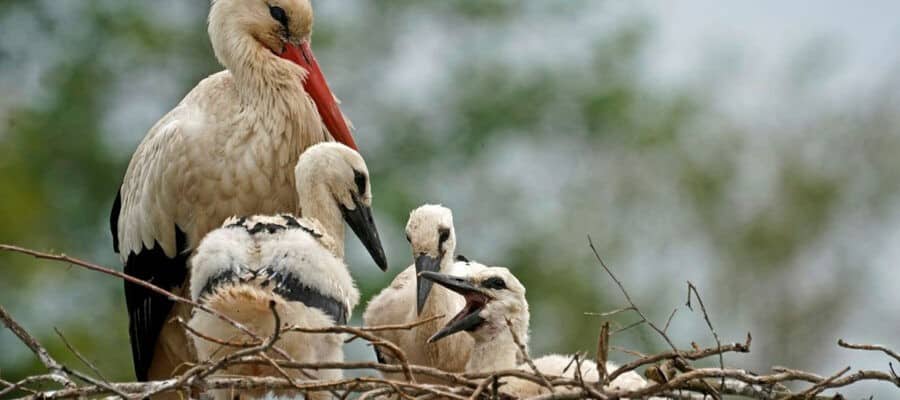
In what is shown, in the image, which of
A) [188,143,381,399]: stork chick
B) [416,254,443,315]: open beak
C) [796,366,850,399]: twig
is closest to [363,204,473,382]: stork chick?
[416,254,443,315]: open beak

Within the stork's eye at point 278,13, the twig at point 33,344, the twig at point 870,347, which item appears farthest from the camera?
the stork's eye at point 278,13

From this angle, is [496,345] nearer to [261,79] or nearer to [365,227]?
[365,227]

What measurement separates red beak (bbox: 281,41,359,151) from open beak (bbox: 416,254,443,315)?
0.76 m

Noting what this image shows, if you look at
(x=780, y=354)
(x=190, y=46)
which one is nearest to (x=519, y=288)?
(x=780, y=354)

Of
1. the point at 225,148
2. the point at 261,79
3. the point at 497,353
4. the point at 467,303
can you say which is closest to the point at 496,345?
the point at 497,353

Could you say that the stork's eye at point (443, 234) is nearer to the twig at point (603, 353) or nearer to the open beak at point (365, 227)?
the open beak at point (365, 227)

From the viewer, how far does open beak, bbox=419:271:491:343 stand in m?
5.19

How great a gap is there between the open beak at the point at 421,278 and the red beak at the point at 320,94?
0.76 meters

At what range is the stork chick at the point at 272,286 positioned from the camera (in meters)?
4.70

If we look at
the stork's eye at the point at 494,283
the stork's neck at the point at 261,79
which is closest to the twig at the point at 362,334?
the stork's eye at the point at 494,283

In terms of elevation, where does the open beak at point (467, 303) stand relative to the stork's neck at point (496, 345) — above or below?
above

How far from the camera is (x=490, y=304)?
5281 mm

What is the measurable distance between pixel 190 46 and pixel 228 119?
1096 centimetres

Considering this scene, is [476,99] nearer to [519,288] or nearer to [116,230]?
[116,230]
